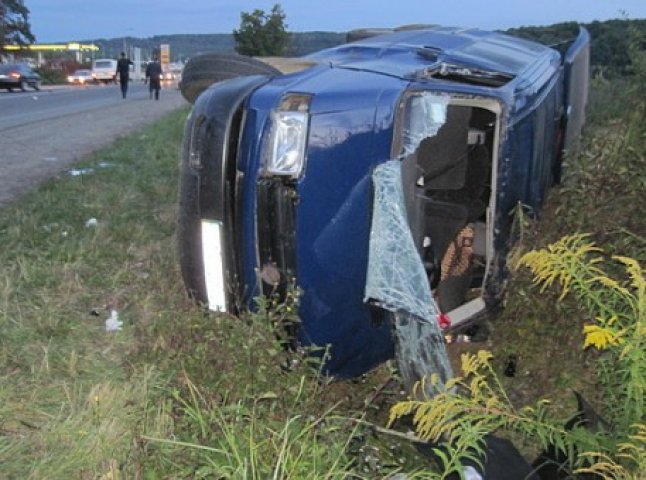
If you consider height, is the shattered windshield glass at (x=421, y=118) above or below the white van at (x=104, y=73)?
above

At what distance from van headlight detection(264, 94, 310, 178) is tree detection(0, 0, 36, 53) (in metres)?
71.4

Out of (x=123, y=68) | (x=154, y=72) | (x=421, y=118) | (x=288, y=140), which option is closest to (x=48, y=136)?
(x=288, y=140)

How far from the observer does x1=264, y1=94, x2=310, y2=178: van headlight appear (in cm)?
314

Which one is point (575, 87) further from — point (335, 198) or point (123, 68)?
point (123, 68)

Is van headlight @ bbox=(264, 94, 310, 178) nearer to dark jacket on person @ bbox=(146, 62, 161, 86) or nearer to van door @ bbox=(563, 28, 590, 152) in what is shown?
van door @ bbox=(563, 28, 590, 152)

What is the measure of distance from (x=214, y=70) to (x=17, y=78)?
3535cm

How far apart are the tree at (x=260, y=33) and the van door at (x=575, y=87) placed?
21822mm

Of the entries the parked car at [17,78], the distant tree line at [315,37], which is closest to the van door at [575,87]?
the distant tree line at [315,37]

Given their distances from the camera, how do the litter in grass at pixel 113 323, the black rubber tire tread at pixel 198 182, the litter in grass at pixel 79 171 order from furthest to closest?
the litter in grass at pixel 79 171
the litter in grass at pixel 113 323
the black rubber tire tread at pixel 198 182

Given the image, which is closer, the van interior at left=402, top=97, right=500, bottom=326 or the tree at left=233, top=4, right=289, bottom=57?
the van interior at left=402, top=97, right=500, bottom=326

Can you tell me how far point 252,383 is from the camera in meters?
2.97

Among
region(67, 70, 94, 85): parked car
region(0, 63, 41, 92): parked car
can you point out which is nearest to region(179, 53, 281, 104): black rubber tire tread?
region(0, 63, 41, 92): parked car

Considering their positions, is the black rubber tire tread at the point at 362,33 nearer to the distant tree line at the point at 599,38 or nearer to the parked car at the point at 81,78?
the distant tree line at the point at 599,38

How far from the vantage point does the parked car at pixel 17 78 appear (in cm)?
3572
